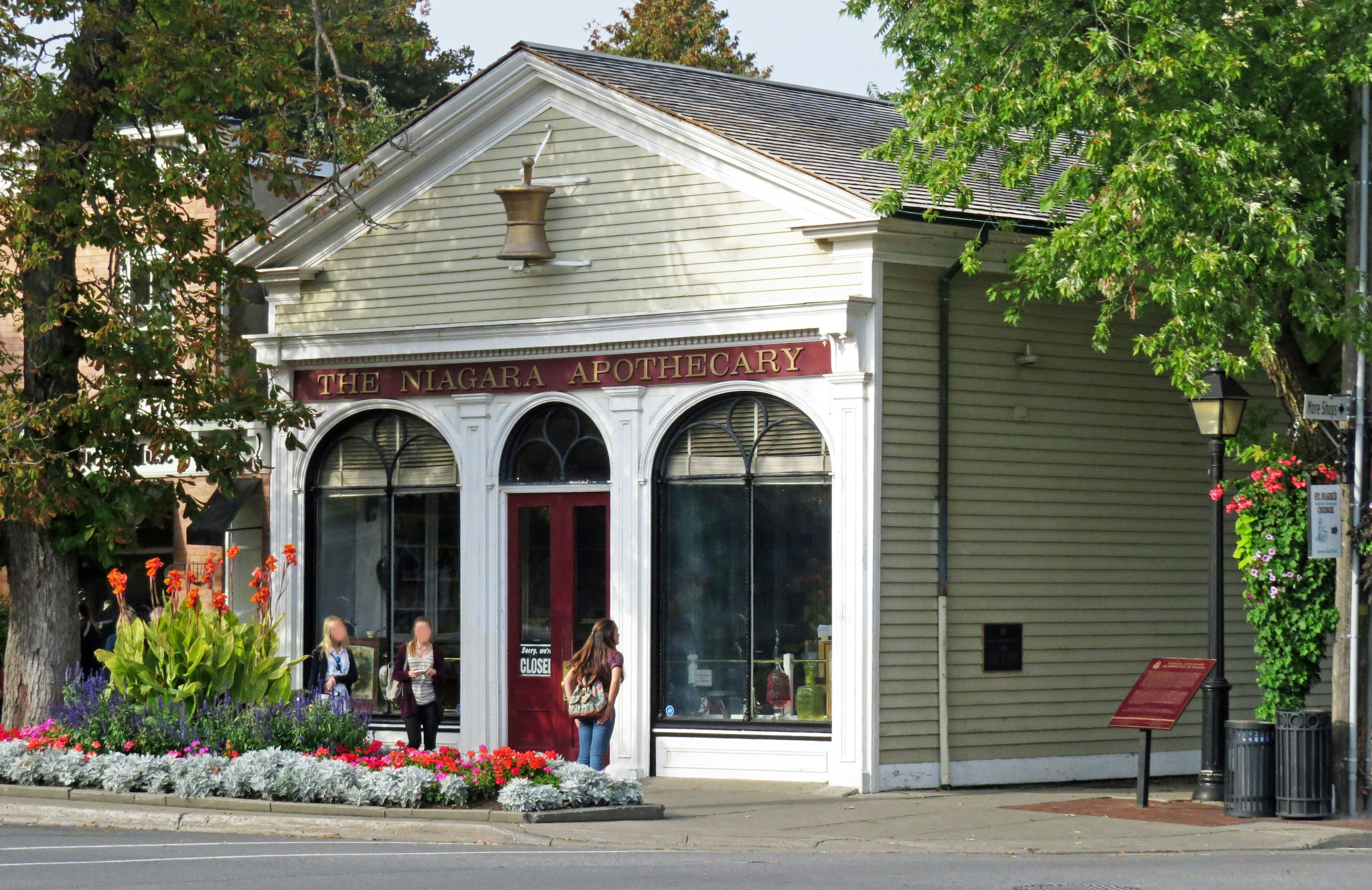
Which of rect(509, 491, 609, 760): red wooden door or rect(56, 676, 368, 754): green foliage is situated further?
rect(509, 491, 609, 760): red wooden door

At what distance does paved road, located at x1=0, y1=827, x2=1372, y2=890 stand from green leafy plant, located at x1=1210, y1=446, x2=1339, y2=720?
251cm

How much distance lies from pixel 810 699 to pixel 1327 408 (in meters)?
5.33

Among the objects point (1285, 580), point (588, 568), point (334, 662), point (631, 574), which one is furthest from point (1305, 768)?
point (334, 662)

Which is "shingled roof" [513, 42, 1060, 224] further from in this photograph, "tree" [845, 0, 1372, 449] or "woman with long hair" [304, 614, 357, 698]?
"woman with long hair" [304, 614, 357, 698]

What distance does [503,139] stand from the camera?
19.1 m

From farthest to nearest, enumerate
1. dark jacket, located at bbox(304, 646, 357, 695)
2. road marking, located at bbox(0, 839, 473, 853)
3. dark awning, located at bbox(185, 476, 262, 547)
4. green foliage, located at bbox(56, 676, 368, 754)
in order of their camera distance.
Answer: dark awning, located at bbox(185, 476, 262, 547) < dark jacket, located at bbox(304, 646, 357, 695) < green foliage, located at bbox(56, 676, 368, 754) < road marking, located at bbox(0, 839, 473, 853)

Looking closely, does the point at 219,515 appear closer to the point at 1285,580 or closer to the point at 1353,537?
the point at 1285,580

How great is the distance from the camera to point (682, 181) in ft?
58.5

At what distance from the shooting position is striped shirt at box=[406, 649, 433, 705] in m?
17.0

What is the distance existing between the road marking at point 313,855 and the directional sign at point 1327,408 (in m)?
5.90

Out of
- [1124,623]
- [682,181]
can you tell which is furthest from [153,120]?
[1124,623]

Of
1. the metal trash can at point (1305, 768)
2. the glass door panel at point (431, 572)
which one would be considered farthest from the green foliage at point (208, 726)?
the metal trash can at point (1305, 768)

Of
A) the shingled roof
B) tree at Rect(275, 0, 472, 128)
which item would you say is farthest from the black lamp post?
tree at Rect(275, 0, 472, 128)

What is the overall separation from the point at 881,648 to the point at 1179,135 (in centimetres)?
528
